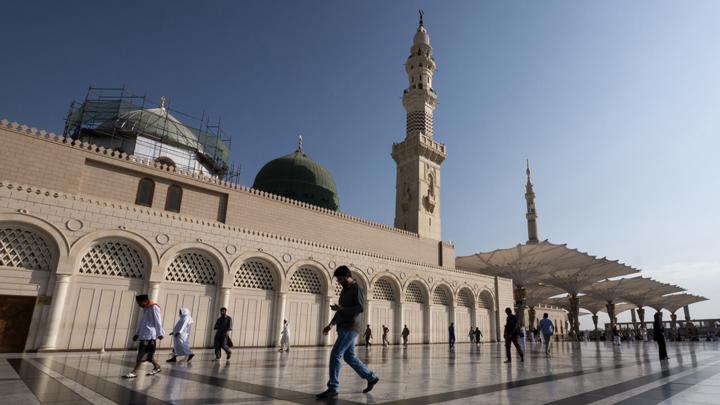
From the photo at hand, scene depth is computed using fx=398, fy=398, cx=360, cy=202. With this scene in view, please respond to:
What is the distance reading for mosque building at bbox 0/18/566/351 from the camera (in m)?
11.4

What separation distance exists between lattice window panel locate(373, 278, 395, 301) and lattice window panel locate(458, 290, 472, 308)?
6049 millimetres

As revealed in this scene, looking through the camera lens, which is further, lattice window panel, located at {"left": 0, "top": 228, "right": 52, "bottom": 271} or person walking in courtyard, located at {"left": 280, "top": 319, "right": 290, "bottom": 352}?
person walking in courtyard, located at {"left": 280, "top": 319, "right": 290, "bottom": 352}

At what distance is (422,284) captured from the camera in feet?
72.6

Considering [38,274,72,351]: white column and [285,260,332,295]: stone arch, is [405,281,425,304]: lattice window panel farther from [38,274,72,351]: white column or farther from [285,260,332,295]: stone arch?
[38,274,72,351]: white column

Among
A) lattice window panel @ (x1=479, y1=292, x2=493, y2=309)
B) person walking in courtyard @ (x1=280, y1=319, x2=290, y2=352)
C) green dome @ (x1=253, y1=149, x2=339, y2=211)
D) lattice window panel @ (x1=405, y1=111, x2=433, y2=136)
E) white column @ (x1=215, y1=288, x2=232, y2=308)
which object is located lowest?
person walking in courtyard @ (x1=280, y1=319, x2=290, y2=352)

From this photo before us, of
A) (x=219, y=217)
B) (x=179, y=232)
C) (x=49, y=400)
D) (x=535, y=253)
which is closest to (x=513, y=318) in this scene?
(x=49, y=400)

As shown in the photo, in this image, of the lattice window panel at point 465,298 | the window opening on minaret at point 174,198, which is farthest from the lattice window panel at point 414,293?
the window opening on minaret at point 174,198

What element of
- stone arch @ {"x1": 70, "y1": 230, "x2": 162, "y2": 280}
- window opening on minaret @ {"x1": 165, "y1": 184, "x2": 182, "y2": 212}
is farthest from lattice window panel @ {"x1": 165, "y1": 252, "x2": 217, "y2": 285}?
window opening on minaret @ {"x1": 165, "y1": 184, "x2": 182, "y2": 212}

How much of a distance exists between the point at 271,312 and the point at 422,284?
9.37m

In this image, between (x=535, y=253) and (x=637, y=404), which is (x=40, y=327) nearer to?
(x=637, y=404)

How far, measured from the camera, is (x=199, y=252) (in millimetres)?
14383

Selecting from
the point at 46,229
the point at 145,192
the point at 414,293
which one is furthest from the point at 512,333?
the point at 145,192

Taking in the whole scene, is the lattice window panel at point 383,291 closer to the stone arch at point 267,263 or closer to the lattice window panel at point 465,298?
the stone arch at point 267,263

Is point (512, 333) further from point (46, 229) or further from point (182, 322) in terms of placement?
point (46, 229)
